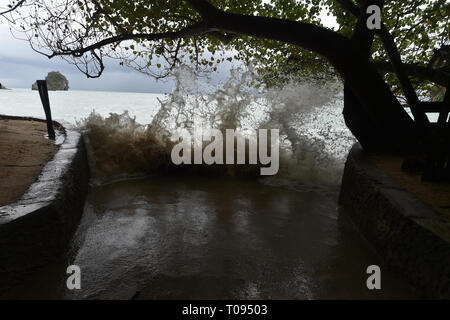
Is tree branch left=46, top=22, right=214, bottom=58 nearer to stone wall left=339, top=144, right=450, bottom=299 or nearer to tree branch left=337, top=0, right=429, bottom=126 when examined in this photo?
tree branch left=337, top=0, right=429, bottom=126

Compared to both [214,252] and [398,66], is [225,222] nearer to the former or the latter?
[214,252]

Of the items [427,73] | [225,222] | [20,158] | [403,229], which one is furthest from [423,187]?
Result: [20,158]

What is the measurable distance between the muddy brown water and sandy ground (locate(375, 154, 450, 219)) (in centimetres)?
71

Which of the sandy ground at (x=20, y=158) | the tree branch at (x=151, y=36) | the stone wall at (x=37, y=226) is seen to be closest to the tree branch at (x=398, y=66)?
the tree branch at (x=151, y=36)

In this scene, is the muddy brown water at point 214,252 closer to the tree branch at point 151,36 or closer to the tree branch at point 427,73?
the tree branch at point 151,36

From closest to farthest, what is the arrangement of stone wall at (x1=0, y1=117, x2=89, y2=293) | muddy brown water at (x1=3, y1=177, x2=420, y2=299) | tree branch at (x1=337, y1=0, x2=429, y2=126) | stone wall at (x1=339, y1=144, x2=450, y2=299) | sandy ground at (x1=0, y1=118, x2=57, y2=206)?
stone wall at (x1=339, y1=144, x2=450, y2=299) → stone wall at (x1=0, y1=117, x2=89, y2=293) → muddy brown water at (x1=3, y1=177, x2=420, y2=299) → sandy ground at (x1=0, y1=118, x2=57, y2=206) → tree branch at (x1=337, y1=0, x2=429, y2=126)

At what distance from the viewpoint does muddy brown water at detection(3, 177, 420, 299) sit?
2.05 meters

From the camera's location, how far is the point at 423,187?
277cm

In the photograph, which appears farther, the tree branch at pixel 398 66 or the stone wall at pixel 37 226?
the tree branch at pixel 398 66

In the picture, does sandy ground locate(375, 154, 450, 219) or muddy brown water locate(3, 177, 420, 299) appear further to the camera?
sandy ground locate(375, 154, 450, 219)

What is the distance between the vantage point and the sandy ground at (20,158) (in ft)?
8.68

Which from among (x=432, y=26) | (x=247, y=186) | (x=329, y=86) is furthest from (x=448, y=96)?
(x=432, y=26)

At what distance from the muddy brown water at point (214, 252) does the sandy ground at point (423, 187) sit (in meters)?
0.71

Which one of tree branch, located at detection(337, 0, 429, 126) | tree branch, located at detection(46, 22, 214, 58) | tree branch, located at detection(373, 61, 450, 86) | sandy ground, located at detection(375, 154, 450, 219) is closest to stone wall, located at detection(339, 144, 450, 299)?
sandy ground, located at detection(375, 154, 450, 219)
